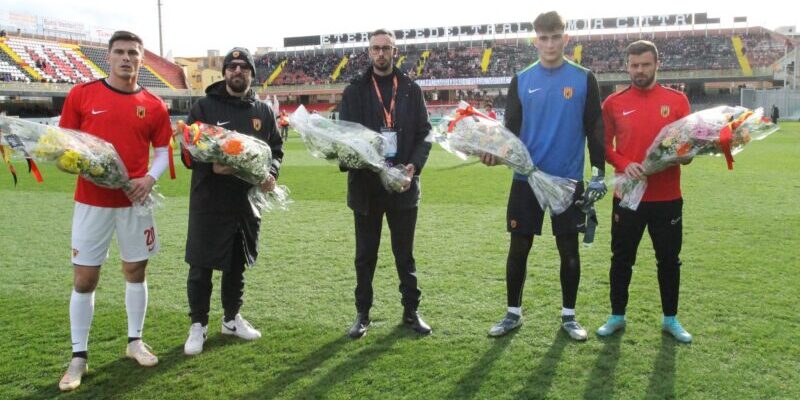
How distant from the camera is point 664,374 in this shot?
3482 mm

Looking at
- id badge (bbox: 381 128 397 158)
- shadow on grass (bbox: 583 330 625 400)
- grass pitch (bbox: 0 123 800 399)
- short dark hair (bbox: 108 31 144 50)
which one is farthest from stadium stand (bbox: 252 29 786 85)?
short dark hair (bbox: 108 31 144 50)

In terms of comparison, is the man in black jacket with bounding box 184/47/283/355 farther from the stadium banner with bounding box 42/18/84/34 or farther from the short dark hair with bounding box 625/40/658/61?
the stadium banner with bounding box 42/18/84/34

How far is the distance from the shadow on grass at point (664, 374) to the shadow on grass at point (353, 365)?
1509 millimetres

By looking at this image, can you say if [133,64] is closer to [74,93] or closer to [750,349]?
[74,93]

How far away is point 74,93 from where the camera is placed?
3449 mm

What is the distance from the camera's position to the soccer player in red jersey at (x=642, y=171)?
3.85m

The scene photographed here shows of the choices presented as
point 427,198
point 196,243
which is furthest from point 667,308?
point 427,198

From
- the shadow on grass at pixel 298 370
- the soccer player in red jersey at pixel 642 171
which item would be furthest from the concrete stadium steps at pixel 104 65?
the soccer player in red jersey at pixel 642 171

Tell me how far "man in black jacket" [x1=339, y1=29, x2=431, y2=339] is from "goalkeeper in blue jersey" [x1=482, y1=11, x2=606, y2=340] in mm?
570

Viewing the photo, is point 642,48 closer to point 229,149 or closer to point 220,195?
point 229,149

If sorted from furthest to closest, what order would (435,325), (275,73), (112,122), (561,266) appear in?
(275,73) < (435,325) < (561,266) < (112,122)

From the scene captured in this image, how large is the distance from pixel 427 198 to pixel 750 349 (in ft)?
22.6

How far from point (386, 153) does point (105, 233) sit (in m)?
1.77

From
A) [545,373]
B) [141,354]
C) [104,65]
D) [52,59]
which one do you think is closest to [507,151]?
[545,373]
